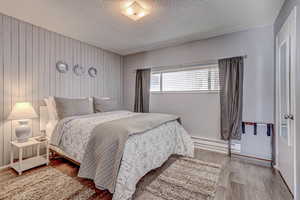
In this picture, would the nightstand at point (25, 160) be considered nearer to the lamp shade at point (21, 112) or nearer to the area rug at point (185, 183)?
the lamp shade at point (21, 112)

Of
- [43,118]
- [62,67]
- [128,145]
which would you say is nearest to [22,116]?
[43,118]

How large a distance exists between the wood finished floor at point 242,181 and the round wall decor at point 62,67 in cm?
177

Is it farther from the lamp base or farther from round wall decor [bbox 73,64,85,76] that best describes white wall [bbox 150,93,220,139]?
the lamp base

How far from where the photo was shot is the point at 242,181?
194cm

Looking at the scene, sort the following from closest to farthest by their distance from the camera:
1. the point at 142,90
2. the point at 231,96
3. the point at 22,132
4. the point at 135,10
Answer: the point at 135,10 → the point at 22,132 → the point at 231,96 → the point at 142,90

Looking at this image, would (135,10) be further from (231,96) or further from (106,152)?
(231,96)

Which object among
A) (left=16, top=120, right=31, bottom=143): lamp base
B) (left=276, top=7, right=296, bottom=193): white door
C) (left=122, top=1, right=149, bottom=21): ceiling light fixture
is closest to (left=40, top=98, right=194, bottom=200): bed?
(left=16, top=120, right=31, bottom=143): lamp base

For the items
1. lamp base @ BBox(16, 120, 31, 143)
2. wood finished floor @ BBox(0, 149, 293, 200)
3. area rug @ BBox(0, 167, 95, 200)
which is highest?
lamp base @ BBox(16, 120, 31, 143)

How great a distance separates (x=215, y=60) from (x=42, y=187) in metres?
3.59

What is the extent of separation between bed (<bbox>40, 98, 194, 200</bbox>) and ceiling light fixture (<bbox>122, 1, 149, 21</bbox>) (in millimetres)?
1607

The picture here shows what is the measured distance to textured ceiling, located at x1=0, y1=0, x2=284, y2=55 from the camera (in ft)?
6.58

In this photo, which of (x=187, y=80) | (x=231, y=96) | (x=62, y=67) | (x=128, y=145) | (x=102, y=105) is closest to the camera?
(x=128, y=145)

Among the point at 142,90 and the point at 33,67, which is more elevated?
the point at 33,67

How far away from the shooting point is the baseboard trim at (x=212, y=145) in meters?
2.90
